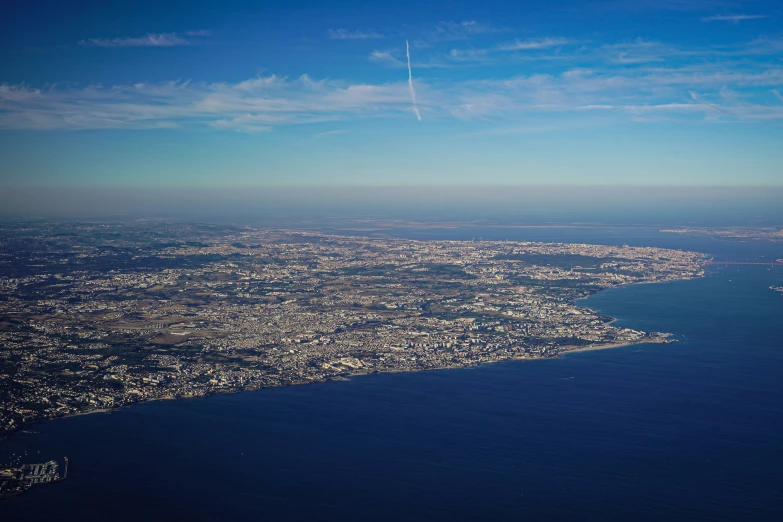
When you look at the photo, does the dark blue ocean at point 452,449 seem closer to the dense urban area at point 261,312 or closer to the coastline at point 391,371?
the coastline at point 391,371

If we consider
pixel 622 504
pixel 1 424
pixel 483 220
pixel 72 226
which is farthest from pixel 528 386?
A: pixel 483 220

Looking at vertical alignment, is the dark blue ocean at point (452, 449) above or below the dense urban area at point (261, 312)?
below

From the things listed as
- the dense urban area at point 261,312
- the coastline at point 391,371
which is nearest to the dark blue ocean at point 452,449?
the coastline at point 391,371

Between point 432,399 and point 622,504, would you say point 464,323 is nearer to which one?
point 432,399

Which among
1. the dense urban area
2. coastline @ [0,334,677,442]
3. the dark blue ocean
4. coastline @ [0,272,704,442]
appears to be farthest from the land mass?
the dark blue ocean

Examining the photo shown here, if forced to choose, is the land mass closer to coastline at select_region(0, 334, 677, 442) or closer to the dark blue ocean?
coastline at select_region(0, 334, 677, 442)

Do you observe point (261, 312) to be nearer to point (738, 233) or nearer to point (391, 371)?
point (391, 371)
